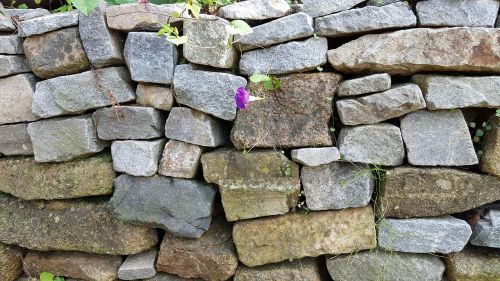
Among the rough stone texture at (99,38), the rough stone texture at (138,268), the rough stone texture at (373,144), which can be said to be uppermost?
the rough stone texture at (99,38)

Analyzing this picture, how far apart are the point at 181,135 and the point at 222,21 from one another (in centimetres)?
56

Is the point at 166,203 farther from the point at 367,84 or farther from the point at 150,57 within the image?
the point at 367,84

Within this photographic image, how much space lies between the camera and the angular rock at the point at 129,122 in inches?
66.8

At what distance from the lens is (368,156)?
5.34ft

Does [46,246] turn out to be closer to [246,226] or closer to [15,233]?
[15,233]

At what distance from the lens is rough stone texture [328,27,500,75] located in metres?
1.46

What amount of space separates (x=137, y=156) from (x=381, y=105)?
1169 mm

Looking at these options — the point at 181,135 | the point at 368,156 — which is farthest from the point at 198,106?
the point at 368,156

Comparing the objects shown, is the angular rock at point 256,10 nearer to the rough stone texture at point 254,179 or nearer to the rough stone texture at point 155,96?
the rough stone texture at point 155,96

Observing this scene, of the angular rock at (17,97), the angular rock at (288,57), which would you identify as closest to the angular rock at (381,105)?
the angular rock at (288,57)

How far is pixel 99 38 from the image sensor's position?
1.64 m

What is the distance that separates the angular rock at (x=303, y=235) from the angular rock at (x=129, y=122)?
0.64 m

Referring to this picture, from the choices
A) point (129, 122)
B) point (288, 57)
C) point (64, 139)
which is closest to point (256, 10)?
point (288, 57)

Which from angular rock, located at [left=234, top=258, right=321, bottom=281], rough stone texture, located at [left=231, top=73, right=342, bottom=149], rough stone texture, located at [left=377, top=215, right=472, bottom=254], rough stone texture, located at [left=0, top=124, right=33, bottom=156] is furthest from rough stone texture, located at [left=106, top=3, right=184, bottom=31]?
rough stone texture, located at [left=377, top=215, right=472, bottom=254]
